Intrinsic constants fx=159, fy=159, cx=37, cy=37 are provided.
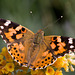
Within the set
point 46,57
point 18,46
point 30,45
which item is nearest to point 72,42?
point 46,57

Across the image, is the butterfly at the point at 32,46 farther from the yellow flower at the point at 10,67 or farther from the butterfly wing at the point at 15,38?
the yellow flower at the point at 10,67

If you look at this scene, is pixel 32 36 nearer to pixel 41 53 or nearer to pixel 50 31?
pixel 41 53

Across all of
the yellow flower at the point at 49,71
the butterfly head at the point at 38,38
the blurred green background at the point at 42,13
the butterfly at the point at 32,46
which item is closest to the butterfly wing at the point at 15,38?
the butterfly at the point at 32,46

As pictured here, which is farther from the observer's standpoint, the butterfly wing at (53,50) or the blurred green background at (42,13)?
the blurred green background at (42,13)

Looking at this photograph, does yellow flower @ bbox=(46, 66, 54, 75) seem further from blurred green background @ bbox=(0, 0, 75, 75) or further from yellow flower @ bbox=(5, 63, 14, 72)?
blurred green background @ bbox=(0, 0, 75, 75)

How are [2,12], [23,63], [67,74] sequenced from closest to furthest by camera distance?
[23,63] → [67,74] → [2,12]
